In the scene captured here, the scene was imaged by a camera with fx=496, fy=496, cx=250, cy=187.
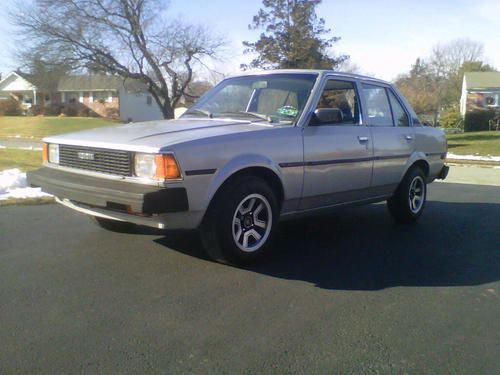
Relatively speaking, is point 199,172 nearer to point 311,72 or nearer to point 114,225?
point 114,225

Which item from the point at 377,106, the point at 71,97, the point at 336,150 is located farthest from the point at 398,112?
the point at 71,97

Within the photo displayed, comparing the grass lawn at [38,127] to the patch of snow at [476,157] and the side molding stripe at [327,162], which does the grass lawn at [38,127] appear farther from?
the side molding stripe at [327,162]

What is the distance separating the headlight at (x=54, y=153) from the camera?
15.1 ft

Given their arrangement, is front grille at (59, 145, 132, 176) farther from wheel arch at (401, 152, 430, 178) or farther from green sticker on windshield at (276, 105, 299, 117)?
wheel arch at (401, 152, 430, 178)

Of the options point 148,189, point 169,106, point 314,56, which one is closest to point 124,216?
point 148,189

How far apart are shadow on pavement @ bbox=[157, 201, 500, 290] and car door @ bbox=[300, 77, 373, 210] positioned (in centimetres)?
51

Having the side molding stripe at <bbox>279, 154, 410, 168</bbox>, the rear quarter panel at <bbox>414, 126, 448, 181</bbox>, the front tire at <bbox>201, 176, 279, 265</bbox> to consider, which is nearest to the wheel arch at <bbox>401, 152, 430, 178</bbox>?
the rear quarter panel at <bbox>414, 126, 448, 181</bbox>

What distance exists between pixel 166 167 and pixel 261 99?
1901 millimetres

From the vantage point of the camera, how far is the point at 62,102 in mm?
54906

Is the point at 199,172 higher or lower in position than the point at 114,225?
higher

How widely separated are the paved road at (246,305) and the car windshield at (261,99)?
1.34m

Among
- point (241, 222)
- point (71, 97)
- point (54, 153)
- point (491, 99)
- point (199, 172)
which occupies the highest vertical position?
point (71, 97)

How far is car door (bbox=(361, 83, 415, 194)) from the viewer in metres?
5.62

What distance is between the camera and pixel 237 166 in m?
4.04
